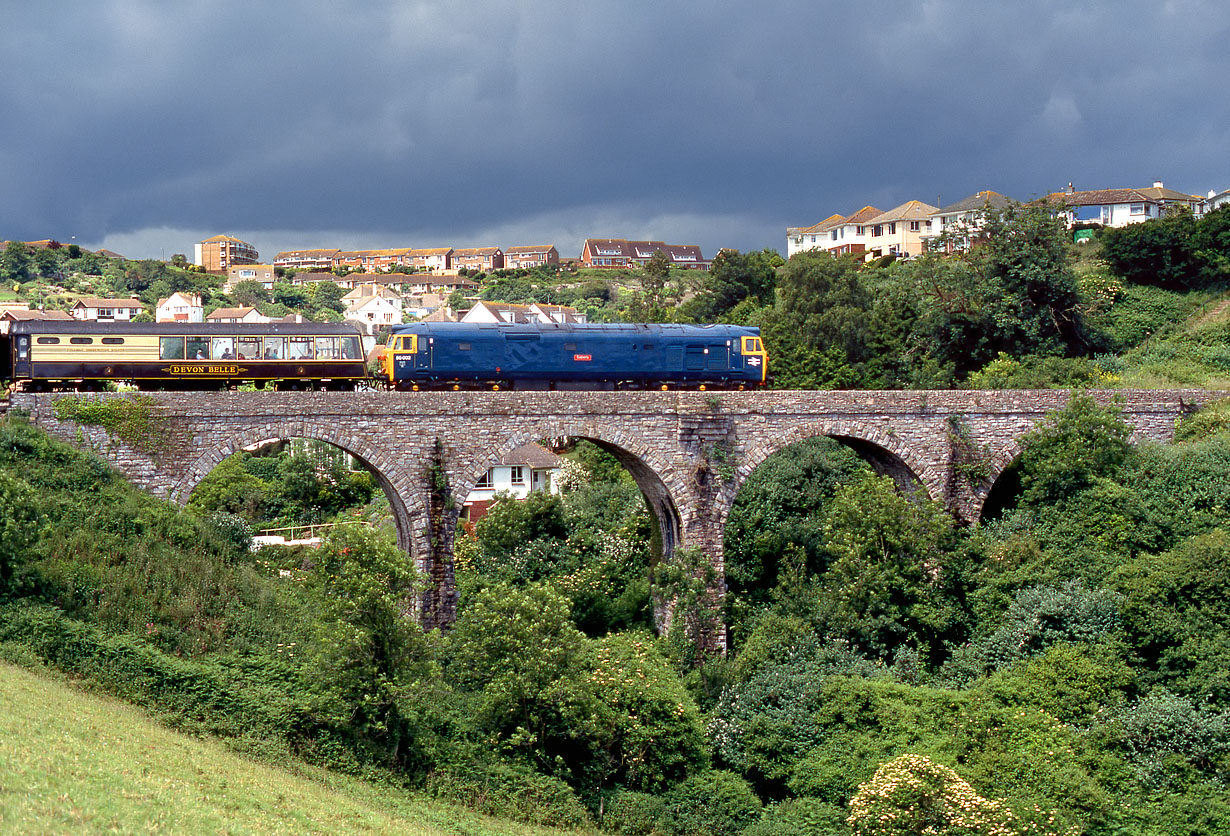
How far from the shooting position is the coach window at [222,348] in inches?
1464

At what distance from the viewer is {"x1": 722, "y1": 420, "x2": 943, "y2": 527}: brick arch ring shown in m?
35.5

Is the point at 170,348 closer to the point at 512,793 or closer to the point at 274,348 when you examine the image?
the point at 274,348

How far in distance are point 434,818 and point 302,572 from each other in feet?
48.7

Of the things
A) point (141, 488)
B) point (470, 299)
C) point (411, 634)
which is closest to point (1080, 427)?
point (411, 634)

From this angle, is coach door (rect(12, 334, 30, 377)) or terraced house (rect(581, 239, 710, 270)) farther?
terraced house (rect(581, 239, 710, 270))

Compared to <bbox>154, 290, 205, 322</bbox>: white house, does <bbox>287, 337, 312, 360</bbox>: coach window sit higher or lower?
lower

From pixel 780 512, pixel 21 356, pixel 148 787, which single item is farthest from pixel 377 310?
pixel 148 787

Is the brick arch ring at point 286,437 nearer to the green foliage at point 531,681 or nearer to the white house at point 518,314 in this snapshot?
the green foliage at point 531,681

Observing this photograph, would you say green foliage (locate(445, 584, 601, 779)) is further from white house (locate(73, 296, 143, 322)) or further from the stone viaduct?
white house (locate(73, 296, 143, 322))

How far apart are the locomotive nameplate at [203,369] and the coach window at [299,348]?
1.94 meters

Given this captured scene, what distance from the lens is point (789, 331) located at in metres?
58.7

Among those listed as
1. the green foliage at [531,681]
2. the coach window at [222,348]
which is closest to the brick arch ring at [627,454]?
the green foliage at [531,681]

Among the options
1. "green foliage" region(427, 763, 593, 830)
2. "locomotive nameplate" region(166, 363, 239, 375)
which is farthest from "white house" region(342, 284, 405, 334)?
"green foliage" region(427, 763, 593, 830)

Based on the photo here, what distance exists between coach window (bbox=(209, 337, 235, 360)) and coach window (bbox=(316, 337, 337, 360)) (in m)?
2.90
